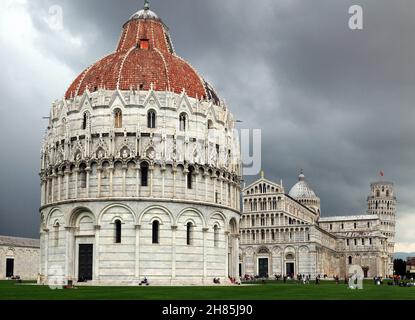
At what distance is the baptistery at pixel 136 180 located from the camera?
2416 inches

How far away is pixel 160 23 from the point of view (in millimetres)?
76438

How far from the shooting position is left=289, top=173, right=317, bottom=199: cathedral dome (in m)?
169

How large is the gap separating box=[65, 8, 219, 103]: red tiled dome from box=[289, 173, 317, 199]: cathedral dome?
101m

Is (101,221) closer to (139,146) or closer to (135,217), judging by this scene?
(135,217)

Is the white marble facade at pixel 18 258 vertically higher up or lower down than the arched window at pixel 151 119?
lower down

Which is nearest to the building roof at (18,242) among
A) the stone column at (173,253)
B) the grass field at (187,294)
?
the stone column at (173,253)

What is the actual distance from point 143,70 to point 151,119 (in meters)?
6.15

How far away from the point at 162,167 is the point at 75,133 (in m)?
9.93

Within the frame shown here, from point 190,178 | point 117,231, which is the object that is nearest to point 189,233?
point 190,178

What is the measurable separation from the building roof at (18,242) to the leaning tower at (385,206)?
354 feet

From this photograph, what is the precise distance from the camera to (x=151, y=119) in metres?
64.1

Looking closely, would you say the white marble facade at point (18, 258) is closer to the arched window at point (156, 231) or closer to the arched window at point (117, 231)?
the arched window at point (117, 231)

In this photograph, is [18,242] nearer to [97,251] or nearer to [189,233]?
[97,251]

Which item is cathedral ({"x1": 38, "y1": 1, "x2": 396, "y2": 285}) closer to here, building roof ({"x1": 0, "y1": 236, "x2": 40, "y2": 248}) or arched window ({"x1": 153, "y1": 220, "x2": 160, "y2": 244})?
arched window ({"x1": 153, "y1": 220, "x2": 160, "y2": 244})
